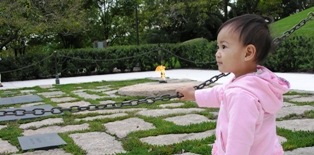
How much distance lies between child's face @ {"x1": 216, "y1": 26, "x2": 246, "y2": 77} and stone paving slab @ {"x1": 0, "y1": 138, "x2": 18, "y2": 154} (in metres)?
2.45

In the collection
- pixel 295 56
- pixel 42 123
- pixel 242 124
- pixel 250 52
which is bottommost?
pixel 42 123

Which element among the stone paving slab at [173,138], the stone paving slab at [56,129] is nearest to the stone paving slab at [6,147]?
the stone paving slab at [56,129]

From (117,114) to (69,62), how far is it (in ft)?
34.1

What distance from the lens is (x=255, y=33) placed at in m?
1.60

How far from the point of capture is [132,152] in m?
3.01

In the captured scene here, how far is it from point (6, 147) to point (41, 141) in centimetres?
33

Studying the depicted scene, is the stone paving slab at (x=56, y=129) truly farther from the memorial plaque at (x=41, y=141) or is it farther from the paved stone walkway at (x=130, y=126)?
the memorial plaque at (x=41, y=141)

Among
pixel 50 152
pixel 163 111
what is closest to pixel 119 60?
pixel 163 111

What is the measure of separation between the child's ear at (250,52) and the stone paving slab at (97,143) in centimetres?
181

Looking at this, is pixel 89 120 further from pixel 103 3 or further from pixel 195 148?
pixel 103 3

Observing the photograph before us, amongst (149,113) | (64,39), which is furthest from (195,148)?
(64,39)

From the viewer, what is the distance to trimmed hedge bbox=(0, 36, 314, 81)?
460 inches

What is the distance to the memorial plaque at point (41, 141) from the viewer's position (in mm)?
3322

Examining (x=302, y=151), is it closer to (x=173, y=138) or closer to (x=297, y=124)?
(x=297, y=124)
